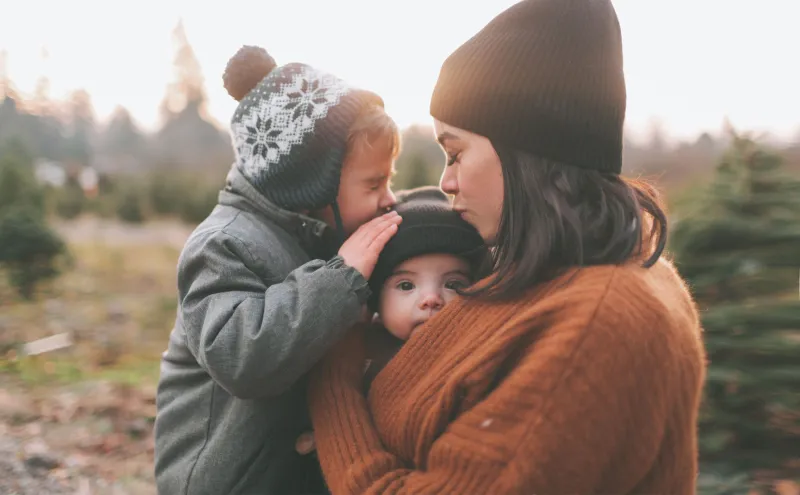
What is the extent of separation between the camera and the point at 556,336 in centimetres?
Result: 140

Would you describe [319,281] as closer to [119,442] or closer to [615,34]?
[615,34]

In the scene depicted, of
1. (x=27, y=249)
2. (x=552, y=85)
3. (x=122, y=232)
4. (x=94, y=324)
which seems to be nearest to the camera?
(x=552, y=85)

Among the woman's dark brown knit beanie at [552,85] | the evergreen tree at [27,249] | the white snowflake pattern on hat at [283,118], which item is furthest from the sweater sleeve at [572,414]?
the evergreen tree at [27,249]

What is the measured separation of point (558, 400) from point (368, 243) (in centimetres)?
77

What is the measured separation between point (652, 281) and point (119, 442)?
13.2ft

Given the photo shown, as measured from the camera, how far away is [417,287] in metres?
2.03

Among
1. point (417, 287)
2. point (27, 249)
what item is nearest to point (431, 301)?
point (417, 287)

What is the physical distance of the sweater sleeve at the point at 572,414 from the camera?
1.36m

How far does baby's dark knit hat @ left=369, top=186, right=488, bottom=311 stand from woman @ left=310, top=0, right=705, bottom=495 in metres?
0.18

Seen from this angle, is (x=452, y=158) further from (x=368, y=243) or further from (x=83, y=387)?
(x=83, y=387)

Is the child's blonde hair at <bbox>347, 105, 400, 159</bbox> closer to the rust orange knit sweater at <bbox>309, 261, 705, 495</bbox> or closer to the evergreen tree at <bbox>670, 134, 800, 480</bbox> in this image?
the rust orange knit sweater at <bbox>309, 261, 705, 495</bbox>

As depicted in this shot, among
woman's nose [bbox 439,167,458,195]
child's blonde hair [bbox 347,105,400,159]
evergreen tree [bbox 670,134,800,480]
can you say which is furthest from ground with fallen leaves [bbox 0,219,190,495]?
evergreen tree [bbox 670,134,800,480]

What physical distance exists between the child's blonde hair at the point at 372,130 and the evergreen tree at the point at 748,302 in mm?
2085

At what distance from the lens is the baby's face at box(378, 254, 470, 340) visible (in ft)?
6.55
